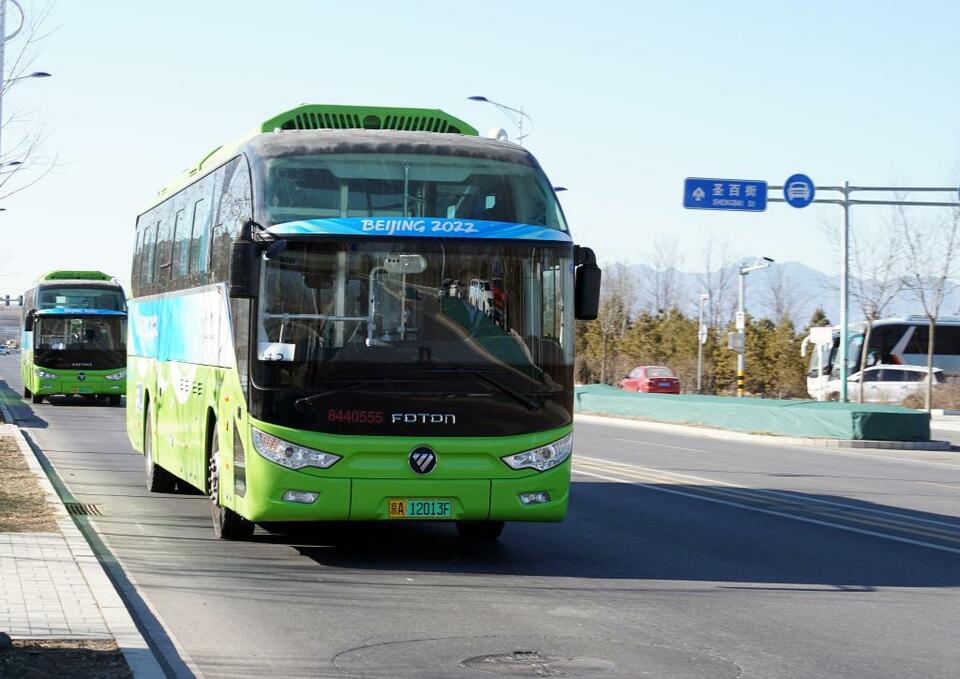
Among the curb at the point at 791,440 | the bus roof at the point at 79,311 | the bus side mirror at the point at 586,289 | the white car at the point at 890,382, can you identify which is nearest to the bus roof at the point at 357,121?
the bus side mirror at the point at 586,289

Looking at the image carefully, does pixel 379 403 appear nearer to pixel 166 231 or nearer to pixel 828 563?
pixel 828 563

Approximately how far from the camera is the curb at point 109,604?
7.18 meters

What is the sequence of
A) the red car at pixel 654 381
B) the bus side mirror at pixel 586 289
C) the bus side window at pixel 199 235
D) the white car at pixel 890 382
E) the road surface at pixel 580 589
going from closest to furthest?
1. the road surface at pixel 580 589
2. the bus side mirror at pixel 586 289
3. the bus side window at pixel 199 235
4. the white car at pixel 890 382
5. the red car at pixel 654 381

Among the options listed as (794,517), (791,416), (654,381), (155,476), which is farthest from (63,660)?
(654,381)

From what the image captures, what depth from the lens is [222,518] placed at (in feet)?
40.8

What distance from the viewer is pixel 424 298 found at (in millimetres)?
10984

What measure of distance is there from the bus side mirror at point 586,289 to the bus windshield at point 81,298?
30.2m

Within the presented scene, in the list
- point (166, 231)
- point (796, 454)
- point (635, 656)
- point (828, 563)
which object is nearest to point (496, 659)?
point (635, 656)

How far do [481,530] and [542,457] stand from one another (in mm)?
1944

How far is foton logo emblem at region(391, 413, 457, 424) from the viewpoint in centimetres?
1081

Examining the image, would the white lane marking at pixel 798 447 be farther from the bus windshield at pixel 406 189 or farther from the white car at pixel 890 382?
the bus windshield at pixel 406 189

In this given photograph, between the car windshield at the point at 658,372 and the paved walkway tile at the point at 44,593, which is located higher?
the car windshield at the point at 658,372

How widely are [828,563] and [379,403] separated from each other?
400 cm

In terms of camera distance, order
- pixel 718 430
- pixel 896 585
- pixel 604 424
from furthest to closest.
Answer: pixel 604 424, pixel 718 430, pixel 896 585
